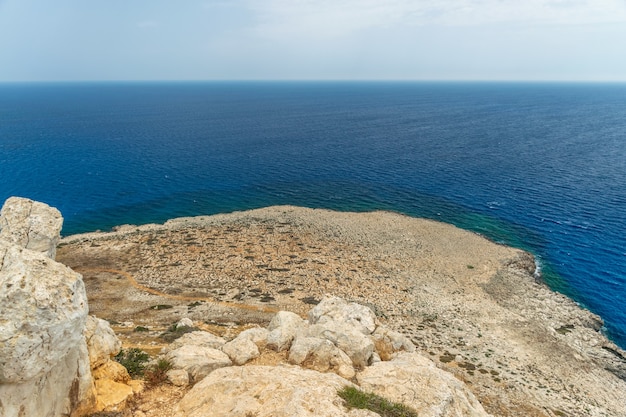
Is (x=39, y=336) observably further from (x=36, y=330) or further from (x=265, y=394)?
(x=265, y=394)

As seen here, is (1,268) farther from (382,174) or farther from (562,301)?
(382,174)

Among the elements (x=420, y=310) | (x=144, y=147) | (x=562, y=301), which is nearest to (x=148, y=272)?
(x=420, y=310)

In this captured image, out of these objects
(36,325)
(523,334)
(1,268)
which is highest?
(1,268)

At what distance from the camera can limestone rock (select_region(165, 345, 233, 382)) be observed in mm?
21281

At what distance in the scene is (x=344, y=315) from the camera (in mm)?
31281

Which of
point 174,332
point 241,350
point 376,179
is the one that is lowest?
point 174,332

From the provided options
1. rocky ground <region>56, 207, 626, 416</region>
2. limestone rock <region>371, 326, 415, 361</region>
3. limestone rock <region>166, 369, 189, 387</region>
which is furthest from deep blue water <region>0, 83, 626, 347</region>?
limestone rock <region>166, 369, 189, 387</region>

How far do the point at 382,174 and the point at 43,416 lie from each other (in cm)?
9912

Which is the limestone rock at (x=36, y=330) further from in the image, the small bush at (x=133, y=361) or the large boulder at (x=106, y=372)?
the small bush at (x=133, y=361)

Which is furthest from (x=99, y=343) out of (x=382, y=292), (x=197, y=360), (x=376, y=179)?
(x=376, y=179)

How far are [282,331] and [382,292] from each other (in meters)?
26.9

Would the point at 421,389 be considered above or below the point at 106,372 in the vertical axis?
below

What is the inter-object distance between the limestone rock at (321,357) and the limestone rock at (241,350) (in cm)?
244

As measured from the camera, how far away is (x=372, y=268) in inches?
2255
